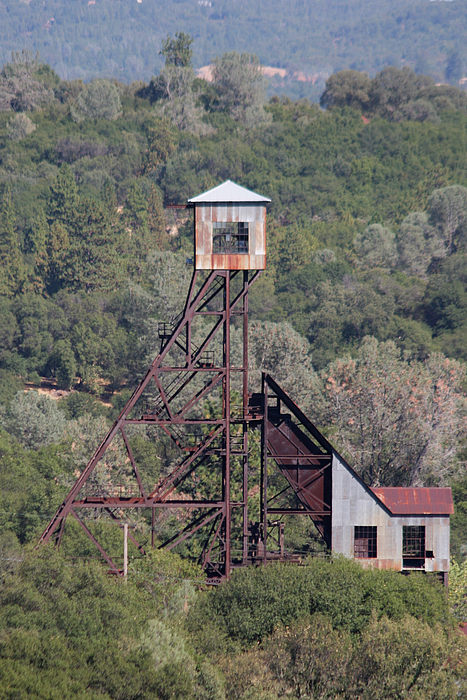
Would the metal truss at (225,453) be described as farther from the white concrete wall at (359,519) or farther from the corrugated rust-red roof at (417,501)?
the corrugated rust-red roof at (417,501)

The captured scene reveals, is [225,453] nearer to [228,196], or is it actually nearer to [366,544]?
[366,544]

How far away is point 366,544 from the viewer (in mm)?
46938

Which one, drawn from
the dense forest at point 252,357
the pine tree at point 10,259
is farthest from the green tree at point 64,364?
the pine tree at point 10,259

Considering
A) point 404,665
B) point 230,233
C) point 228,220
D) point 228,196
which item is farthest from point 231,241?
point 404,665

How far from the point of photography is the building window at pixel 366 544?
4691 cm

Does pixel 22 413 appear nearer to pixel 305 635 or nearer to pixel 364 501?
pixel 364 501

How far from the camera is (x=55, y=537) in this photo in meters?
47.2

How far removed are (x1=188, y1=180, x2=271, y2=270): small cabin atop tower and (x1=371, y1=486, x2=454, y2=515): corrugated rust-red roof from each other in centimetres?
1125

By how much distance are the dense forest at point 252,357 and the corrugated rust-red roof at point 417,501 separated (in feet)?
12.2

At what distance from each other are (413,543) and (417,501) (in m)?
1.87

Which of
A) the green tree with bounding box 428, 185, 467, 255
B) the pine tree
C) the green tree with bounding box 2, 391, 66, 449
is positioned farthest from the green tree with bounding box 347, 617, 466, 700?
the green tree with bounding box 428, 185, 467, 255

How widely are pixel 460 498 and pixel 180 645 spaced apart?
41431 millimetres

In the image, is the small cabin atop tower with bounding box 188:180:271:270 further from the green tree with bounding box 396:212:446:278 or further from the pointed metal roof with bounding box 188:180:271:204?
the green tree with bounding box 396:212:446:278

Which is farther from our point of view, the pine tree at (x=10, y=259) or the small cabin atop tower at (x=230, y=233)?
the pine tree at (x=10, y=259)
